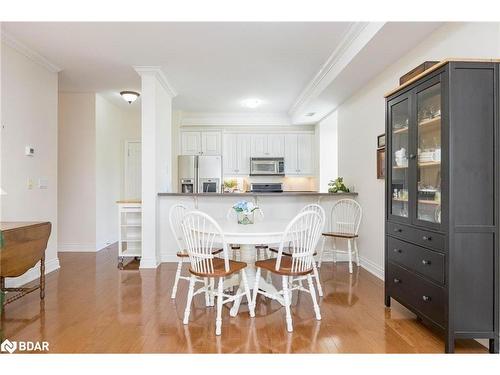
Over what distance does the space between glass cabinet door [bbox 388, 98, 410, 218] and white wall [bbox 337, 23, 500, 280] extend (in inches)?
23.5

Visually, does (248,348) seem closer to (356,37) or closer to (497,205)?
(497,205)

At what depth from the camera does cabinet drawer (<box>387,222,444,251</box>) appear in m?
2.23

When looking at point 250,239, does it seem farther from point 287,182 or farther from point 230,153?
point 287,182

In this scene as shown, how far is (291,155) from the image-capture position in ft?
24.5

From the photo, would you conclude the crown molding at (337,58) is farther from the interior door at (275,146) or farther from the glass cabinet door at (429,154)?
the interior door at (275,146)

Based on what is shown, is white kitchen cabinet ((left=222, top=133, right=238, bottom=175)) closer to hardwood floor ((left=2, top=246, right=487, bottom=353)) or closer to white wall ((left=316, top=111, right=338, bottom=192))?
white wall ((left=316, top=111, right=338, bottom=192))

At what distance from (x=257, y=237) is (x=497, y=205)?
5.24 feet

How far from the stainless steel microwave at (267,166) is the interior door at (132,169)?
2.39 metres

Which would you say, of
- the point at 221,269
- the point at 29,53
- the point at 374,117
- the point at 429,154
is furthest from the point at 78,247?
the point at 429,154

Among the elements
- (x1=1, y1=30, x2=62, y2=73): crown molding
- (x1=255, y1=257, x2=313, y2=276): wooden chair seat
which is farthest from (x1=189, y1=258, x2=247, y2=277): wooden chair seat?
(x1=1, y1=30, x2=62, y2=73): crown molding

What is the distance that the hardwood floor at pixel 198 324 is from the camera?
224 cm

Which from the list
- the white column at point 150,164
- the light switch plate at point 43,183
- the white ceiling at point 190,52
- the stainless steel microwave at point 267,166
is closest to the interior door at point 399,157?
the white ceiling at point 190,52

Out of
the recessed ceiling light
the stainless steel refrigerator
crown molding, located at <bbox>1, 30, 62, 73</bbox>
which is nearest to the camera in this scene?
crown molding, located at <bbox>1, 30, 62, 73</bbox>
